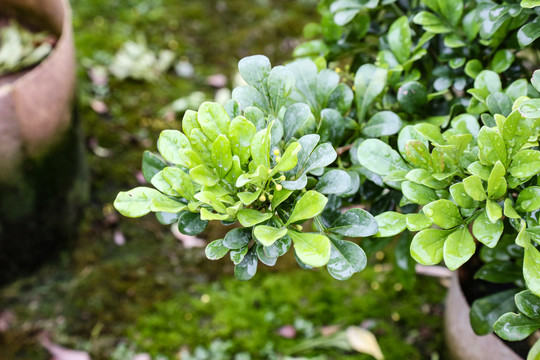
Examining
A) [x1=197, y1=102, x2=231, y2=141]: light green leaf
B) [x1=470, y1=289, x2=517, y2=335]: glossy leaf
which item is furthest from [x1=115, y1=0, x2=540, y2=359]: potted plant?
[x1=470, y1=289, x2=517, y2=335]: glossy leaf

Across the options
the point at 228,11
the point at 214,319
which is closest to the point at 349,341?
the point at 214,319

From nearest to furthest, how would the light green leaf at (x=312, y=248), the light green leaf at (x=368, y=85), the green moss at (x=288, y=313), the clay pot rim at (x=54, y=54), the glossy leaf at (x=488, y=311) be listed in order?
the light green leaf at (x=312, y=248), the light green leaf at (x=368, y=85), the glossy leaf at (x=488, y=311), the clay pot rim at (x=54, y=54), the green moss at (x=288, y=313)

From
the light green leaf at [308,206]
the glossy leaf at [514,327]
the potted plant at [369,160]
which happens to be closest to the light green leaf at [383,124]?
the potted plant at [369,160]

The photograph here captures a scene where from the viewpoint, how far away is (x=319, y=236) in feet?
2.34

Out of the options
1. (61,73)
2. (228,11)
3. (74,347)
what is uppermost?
(61,73)

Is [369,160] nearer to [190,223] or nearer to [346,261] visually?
[346,261]

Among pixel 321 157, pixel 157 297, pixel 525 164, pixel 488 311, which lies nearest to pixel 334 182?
pixel 321 157

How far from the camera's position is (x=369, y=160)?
0.82m

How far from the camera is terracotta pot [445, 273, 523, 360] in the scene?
122 centimetres

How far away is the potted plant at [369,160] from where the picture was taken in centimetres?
73

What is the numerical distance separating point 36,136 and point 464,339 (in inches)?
48.4

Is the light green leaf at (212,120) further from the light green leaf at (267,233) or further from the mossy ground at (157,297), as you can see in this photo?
the mossy ground at (157,297)

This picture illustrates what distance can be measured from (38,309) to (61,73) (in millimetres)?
713

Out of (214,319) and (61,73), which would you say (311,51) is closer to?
(61,73)
